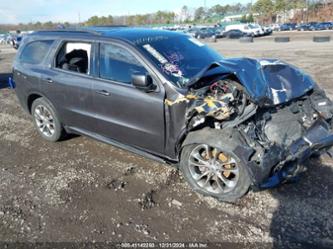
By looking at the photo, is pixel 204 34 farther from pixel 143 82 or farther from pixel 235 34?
pixel 143 82

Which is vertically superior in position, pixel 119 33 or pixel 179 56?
pixel 119 33

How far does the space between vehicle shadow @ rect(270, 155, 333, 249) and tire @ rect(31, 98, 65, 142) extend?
340cm

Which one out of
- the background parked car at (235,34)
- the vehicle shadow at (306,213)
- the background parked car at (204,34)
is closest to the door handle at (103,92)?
the vehicle shadow at (306,213)

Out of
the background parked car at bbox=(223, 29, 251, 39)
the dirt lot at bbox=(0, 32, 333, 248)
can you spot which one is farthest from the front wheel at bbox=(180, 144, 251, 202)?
the background parked car at bbox=(223, 29, 251, 39)

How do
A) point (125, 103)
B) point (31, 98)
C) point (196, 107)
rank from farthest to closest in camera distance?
point (31, 98) < point (125, 103) < point (196, 107)

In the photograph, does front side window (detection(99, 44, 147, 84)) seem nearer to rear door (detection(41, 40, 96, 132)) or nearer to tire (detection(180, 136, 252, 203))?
rear door (detection(41, 40, 96, 132))

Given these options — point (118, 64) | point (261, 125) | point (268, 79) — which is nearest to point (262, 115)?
point (261, 125)

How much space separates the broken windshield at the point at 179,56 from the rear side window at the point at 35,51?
1.93m

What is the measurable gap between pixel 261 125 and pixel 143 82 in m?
1.37

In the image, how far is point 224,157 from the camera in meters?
3.64

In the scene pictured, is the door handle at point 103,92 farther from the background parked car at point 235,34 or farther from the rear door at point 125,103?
the background parked car at point 235,34

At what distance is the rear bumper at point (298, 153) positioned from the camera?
3.43 meters

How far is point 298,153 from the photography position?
11.4ft

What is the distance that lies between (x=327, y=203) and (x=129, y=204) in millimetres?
2112
